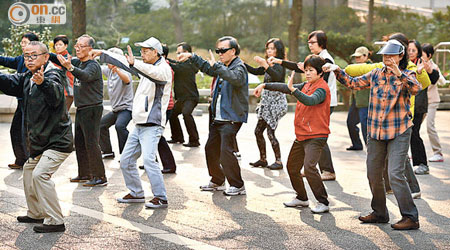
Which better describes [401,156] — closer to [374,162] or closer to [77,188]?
[374,162]

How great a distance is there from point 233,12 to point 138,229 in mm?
35869

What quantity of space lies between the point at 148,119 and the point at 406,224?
2699 millimetres

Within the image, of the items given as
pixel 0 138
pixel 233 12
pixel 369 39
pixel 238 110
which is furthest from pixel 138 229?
pixel 233 12

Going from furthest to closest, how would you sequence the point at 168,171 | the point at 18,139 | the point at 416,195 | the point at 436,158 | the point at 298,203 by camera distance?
the point at 436,158 < the point at 18,139 < the point at 168,171 < the point at 416,195 < the point at 298,203

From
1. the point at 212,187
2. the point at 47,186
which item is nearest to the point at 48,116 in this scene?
the point at 47,186

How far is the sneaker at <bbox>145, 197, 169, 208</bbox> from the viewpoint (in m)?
7.21

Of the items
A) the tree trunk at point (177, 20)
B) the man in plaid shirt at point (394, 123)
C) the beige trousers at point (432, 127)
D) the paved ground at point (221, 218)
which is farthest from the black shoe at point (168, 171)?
the tree trunk at point (177, 20)

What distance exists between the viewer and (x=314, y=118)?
7168 millimetres

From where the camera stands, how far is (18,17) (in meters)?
18.4

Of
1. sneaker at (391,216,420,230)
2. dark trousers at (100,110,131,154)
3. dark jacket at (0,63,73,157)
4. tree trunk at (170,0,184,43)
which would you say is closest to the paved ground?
sneaker at (391,216,420,230)

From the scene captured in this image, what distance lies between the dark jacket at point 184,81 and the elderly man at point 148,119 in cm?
455

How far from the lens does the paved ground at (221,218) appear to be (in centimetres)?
598

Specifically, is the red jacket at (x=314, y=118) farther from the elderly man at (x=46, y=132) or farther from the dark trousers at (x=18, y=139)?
the dark trousers at (x=18, y=139)

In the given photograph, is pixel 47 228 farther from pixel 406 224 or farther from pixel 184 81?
pixel 184 81
